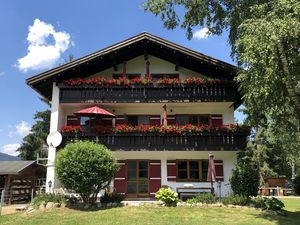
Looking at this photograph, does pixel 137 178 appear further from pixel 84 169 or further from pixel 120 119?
pixel 84 169

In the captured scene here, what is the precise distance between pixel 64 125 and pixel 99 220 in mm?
10171

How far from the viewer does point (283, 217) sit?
545 inches

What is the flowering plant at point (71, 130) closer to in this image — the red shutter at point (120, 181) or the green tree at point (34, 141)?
the red shutter at point (120, 181)

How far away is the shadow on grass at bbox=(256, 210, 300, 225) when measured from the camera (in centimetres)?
1280

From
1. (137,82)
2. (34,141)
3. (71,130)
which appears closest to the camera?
(71,130)

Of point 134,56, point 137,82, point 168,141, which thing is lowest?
point 168,141

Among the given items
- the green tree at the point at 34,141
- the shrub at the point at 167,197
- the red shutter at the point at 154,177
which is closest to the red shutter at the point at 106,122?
the red shutter at the point at 154,177

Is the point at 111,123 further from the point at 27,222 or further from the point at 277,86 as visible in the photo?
the point at 277,86

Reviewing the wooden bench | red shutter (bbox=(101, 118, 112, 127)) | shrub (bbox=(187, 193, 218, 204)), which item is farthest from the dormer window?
shrub (bbox=(187, 193, 218, 204))

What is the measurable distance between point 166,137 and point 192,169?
286 centimetres

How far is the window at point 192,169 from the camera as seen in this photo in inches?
822

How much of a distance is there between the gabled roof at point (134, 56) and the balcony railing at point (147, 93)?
1.17 m

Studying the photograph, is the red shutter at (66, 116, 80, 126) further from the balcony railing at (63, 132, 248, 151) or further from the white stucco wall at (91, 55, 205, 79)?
the white stucco wall at (91, 55, 205, 79)

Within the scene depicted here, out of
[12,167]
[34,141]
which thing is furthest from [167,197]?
[34,141]
